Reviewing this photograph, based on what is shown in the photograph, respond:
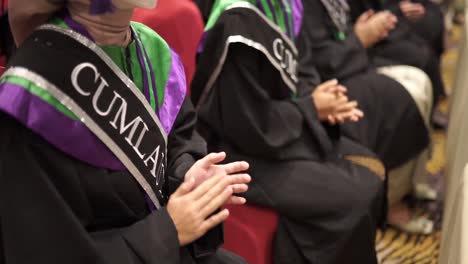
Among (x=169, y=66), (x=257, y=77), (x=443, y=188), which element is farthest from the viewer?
(x=443, y=188)

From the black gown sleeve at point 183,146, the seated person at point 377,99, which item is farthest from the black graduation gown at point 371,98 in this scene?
the black gown sleeve at point 183,146

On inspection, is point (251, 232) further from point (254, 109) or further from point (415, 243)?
point (415, 243)

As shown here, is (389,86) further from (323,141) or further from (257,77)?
(257,77)

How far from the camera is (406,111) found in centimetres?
240

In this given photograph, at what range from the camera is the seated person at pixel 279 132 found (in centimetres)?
173

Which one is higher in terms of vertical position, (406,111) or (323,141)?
(323,141)

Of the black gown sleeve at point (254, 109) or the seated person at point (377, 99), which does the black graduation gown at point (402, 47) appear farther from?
the black gown sleeve at point (254, 109)

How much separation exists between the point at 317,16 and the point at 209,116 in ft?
2.22

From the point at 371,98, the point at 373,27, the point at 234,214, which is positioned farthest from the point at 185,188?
the point at 373,27

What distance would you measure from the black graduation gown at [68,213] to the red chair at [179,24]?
0.60m

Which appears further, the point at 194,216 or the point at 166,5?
the point at 166,5

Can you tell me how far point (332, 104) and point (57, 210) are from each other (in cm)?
104

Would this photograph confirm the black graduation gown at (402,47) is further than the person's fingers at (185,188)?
Yes

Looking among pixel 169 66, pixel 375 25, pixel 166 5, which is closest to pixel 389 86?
pixel 375 25
